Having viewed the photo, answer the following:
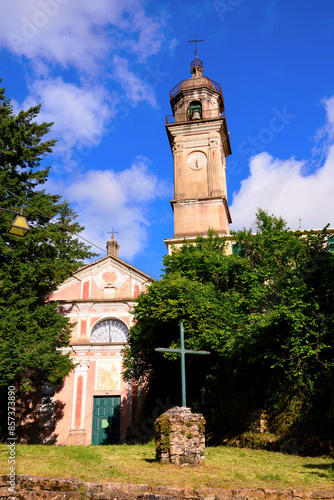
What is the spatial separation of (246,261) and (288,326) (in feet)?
20.7

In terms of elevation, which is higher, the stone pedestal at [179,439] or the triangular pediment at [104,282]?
the triangular pediment at [104,282]

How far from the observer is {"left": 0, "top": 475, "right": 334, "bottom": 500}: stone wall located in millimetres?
7027

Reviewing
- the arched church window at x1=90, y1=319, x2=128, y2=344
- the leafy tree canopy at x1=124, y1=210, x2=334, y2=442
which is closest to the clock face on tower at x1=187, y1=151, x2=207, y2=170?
the leafy tree canopy at x1=124, y1=210, x2=334, y2=442

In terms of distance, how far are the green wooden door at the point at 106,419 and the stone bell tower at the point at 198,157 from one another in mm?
9554

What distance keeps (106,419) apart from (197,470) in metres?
14.6

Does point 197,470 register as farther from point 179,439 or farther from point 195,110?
point 195,110

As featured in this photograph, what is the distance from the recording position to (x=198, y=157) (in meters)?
29.0

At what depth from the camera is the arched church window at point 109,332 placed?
24.3 metres

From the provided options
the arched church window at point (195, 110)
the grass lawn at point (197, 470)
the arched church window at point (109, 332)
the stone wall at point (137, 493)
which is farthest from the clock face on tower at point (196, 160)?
the stone wall at point (137, 493)

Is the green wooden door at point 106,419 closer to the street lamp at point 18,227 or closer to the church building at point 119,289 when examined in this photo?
the church building at point 119,289

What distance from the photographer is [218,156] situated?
2839 cm

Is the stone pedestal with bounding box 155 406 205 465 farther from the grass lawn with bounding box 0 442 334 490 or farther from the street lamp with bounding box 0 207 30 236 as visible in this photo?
the street lamp with bounding box 0 207 30 236

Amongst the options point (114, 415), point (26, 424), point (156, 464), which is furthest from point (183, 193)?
point (156, 464)

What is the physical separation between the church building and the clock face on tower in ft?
0.22
